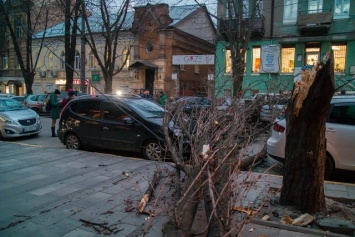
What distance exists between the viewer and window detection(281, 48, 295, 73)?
22312 millimetres

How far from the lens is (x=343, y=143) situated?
594cm

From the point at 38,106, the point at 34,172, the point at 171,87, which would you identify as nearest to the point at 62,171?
the point at 34,172

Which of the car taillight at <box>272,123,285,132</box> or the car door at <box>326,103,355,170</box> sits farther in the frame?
the car taillight at <box>272,123,285,132</box>

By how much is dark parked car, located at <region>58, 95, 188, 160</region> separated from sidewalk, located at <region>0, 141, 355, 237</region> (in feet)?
1.93

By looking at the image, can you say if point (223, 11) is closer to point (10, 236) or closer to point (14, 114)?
point (14, 114)

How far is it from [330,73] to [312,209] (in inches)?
74.1

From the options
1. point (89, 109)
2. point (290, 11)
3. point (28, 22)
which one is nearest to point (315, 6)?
point (290, 11)

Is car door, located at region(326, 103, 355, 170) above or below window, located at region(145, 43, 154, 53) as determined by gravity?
below

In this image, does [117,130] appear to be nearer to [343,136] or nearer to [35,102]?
[343,136]

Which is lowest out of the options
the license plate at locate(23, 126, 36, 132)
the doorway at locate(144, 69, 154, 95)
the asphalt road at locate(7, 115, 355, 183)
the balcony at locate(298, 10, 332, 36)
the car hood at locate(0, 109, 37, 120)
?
the asphalt road at locate(7, 115, 355, 183)

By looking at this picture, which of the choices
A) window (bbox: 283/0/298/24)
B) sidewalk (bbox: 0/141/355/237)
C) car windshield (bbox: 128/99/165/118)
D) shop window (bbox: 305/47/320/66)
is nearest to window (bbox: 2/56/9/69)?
window (bbox: 283/0/298/24)

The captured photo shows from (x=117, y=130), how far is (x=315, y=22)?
18.3 m

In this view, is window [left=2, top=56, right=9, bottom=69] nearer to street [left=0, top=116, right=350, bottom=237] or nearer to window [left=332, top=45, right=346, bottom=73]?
street [left=0, top=116, right=350, bottom=237]

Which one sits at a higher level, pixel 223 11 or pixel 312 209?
pixel 223 11
